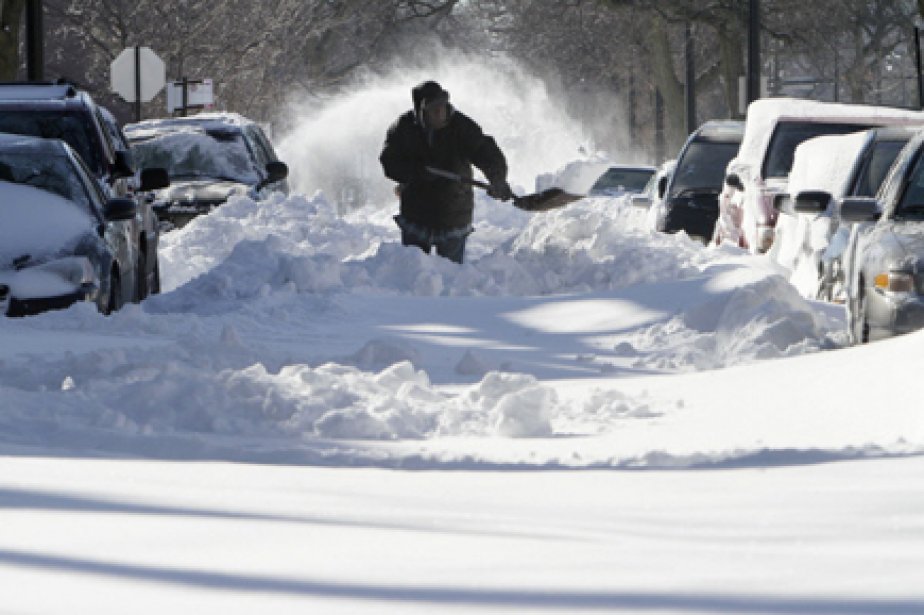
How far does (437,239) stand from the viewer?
15.4 metres

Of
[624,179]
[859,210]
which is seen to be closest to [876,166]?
[859,210]

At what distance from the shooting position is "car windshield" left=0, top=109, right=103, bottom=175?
15227mm

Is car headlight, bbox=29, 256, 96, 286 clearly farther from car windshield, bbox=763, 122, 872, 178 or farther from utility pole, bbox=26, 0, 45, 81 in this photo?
utility pole, bbox=26, 0, 45, 81

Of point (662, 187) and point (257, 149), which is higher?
point (257, 149)

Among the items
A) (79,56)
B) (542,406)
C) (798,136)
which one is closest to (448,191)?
(798,136)

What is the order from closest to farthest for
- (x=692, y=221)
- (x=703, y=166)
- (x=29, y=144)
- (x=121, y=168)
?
(x=29, y=144), (x=121, y=168), (x=692, y=221), (x=703, y=166)

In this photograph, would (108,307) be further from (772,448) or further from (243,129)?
(243,129)

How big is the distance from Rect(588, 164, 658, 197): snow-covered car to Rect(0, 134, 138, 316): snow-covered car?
81.4 feet

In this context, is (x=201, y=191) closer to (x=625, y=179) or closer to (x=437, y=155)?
(x=437, y=155)

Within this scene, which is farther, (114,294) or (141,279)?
(141,279)

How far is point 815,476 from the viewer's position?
5.72 meters

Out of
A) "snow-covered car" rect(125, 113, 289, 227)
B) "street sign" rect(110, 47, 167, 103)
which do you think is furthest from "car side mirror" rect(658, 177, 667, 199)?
"street sign" rect(110, 47, 167, 103)

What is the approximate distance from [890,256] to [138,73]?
2219 cm

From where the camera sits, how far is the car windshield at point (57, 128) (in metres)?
15.2
